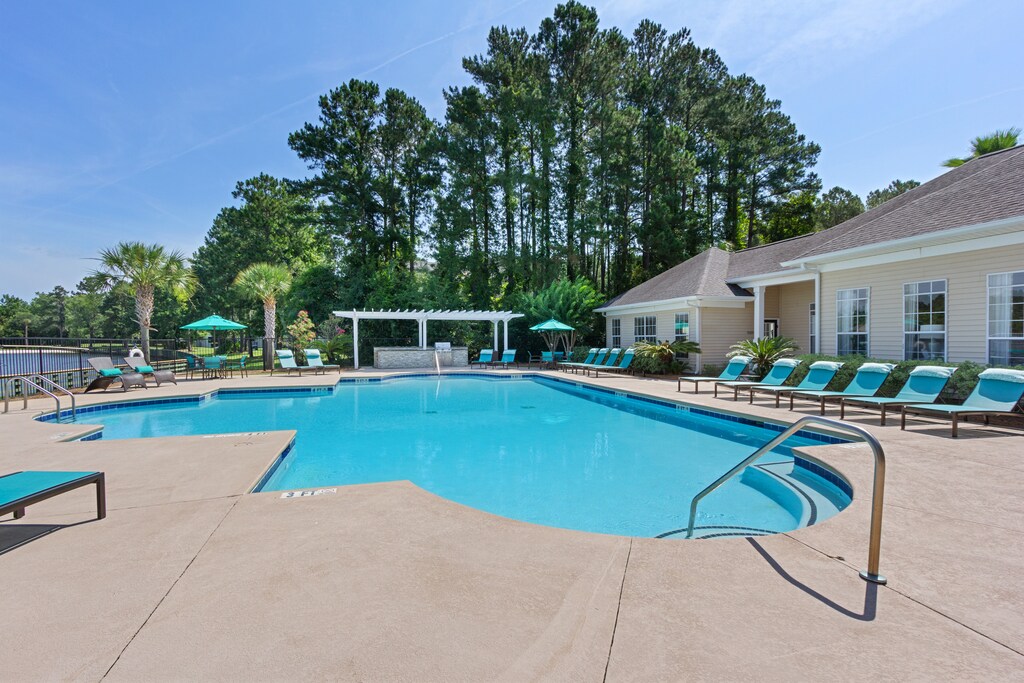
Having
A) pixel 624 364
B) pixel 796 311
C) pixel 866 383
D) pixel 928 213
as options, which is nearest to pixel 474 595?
pixel 866 383

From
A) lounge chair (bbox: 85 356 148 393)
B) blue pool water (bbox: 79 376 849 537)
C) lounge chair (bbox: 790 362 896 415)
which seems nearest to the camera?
blue pool water (bbox: 79 376 849 537)

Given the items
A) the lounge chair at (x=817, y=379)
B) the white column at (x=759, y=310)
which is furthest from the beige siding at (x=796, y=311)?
the lounge chair at (x=817, y=379)

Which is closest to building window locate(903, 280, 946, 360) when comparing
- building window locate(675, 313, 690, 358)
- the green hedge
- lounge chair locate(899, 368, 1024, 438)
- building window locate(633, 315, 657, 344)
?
the green hedge

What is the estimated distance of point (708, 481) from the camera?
232 inches

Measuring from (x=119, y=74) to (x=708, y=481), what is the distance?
19473 mm

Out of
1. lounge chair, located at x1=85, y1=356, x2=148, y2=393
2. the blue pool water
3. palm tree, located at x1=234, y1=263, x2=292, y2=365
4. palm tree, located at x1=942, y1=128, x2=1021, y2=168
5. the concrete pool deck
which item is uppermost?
palm tree, located at x1=942, y1=128, x2=1021, y2=168

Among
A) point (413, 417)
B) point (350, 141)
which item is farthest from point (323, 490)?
point (350, 141)

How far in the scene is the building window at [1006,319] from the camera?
328 inches

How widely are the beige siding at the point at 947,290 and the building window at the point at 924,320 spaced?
11 cm

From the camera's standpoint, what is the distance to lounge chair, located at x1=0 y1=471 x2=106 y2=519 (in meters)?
2.93

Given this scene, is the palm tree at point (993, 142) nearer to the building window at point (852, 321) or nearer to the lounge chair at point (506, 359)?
the building window at point (852, 321)

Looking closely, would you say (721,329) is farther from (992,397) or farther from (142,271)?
(142,271)

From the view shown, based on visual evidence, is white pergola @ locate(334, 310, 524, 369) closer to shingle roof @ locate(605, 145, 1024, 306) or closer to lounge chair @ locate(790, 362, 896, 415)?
shingle roof @ locate(605, 145, 1024, 306)

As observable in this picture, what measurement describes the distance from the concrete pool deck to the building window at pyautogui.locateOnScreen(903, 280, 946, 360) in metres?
7.26
